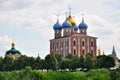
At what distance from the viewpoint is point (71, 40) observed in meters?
91.9

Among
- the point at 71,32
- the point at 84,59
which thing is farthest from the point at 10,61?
the point at 71,32

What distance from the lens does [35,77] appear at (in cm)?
4988

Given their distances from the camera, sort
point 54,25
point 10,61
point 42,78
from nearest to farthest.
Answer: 1. point 42,78
2. point 10,61
3. point 54,25

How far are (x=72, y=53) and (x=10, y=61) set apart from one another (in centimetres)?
1448

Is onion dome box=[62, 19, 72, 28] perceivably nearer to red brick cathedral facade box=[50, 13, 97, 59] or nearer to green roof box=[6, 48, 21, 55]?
red brick cathedral facade box=[50, 13, 97, 59]

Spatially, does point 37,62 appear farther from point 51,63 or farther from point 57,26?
point 57,26

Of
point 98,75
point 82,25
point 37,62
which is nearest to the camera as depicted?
point 98,75

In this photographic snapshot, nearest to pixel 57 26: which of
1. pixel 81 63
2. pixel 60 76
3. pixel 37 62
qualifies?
pixel 37 62

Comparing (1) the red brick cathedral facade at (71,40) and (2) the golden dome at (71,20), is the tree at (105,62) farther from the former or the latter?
(2) the golden dome at (71,20)

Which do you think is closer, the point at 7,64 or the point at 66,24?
the point at 7,64

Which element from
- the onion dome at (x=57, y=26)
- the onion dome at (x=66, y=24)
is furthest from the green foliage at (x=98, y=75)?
the onion dome at (x=57, y=26)

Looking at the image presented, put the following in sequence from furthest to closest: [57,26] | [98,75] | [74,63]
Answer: [57,26]
[74,63]
[98,75]

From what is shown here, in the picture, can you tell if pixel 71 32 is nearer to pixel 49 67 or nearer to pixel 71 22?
pixel 71 22

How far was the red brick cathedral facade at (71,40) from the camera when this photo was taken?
91938 mm
